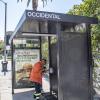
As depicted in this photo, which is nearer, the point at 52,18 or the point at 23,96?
the point at 52,18

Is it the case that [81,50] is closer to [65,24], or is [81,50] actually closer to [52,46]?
[65,24]

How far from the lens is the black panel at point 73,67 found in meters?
9.08

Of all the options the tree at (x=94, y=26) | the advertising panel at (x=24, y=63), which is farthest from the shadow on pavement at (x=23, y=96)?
the tree at (x=94, y=26)

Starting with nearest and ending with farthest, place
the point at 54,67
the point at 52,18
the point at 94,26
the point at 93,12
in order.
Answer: the point at 52,18, the point at 94,26, the point at 93,12, the point at 54,67

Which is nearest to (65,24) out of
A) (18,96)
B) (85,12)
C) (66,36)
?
(66,36)

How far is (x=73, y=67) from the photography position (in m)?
9.34

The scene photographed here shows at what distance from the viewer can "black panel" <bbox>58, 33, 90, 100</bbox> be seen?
908cm

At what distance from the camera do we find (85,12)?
37.4 feet

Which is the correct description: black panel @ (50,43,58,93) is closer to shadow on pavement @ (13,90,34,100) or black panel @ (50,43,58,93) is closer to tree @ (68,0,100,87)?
shadow on pavement @ (13,90,34,100)

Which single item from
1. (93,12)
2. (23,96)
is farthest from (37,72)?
(93,12)

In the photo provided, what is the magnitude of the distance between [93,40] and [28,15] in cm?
380

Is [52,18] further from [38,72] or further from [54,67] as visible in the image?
[38,72]

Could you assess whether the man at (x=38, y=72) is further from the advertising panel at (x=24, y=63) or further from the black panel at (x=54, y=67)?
the advertising panel at (x=24, y=63)

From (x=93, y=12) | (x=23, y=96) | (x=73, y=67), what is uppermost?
(x=93, y=12)
